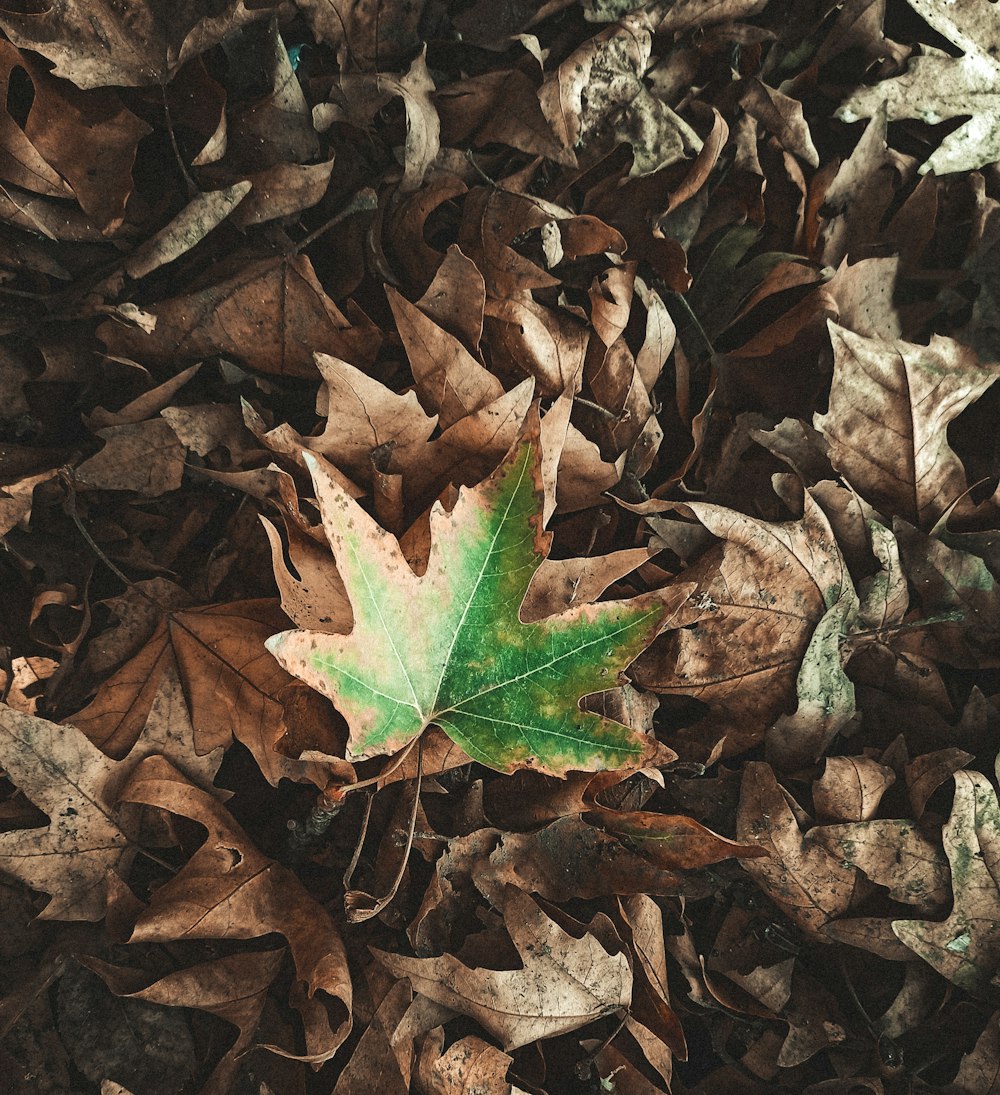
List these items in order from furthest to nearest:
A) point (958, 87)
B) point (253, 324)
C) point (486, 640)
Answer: point (958, 87)
point (253, 324)
point (486, 640)

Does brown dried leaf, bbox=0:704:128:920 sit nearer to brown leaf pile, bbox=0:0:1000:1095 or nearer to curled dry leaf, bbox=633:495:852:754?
brown leaf pile, bbox=0:0:1000:1095

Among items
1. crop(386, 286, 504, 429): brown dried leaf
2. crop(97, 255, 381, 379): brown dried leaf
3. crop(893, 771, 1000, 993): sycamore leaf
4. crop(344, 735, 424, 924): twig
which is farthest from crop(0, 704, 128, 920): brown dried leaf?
crop(893, 771, 1000, 993): sycamore leaf

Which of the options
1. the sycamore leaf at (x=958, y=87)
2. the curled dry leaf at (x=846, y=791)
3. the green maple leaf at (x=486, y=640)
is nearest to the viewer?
the green maple leaf at (x=486, y=640)

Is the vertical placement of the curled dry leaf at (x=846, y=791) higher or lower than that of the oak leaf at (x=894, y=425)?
lower

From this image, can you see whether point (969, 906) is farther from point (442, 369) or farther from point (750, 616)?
point (442, 369)

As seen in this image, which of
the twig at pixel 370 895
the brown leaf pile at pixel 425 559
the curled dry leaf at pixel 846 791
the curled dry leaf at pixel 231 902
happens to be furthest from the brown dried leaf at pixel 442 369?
the curled dry leaf at pixel 846 791

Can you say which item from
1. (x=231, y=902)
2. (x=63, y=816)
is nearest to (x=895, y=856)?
(x=231, y=902)

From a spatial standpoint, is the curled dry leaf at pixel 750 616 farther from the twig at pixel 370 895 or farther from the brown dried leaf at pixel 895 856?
the twig at pixel 370 895

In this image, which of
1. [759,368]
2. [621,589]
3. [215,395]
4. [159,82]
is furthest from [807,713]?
[159,82]
